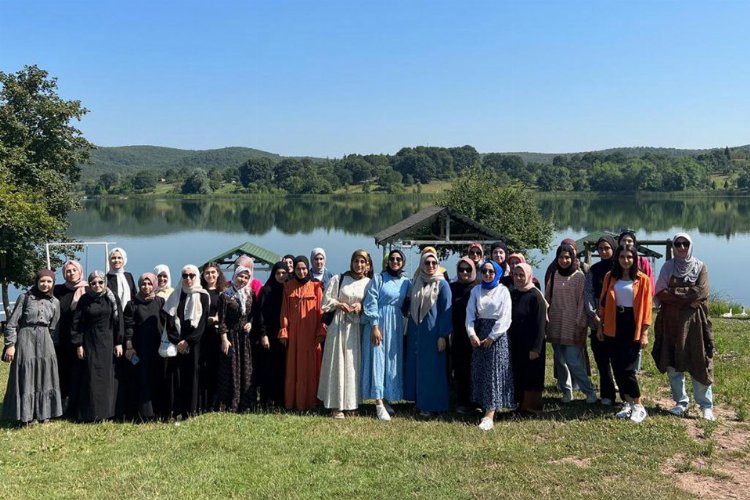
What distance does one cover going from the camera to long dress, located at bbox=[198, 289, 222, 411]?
571cm

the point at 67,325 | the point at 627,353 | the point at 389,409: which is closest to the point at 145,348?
the point at 67,325

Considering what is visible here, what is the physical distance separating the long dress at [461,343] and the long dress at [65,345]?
3.54 m

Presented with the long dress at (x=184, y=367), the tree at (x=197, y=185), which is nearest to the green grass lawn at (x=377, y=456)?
the long dress at (x=184, y=367)

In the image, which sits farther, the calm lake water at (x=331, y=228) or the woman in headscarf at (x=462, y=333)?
the calm lake water at (x=331, y=228)

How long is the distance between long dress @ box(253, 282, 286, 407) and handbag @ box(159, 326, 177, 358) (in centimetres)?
76

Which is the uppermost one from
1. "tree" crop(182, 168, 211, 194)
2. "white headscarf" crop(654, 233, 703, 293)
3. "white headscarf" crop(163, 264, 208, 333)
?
"tree" crop(182, 168, 211, 194)

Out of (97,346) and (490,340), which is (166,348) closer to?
(97,346)

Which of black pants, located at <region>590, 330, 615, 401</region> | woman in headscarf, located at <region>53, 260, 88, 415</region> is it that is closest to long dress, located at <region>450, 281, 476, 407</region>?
black pants, located at <region>590, 330, 615, 401</region>

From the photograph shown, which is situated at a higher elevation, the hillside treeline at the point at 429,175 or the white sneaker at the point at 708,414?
the hillside treeline at the point at 429,175

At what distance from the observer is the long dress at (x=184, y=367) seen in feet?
18.3

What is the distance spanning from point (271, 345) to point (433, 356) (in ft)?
5.10

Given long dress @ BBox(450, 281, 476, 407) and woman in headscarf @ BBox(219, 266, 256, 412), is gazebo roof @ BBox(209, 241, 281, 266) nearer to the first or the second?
woman in headscarf @ BBox(219, 266, 256, 412)

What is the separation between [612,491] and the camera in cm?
385

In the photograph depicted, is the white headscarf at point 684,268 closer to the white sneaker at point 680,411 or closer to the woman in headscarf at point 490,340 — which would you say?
the white sneaker at point 680,411
